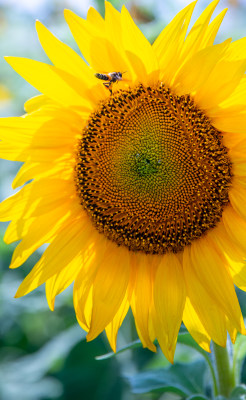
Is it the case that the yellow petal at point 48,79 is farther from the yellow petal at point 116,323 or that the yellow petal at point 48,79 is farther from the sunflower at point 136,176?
the yellow petal at point 116,323

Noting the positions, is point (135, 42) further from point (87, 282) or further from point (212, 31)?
point (87, 282)

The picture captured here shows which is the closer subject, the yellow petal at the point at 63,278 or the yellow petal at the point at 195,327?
the yellow petal at the point at 195,327

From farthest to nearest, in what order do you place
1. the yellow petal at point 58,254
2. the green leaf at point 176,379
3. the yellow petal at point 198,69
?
the green leaf at point 176,379, the yellow petal at point 58,254, the yellow petal at point 198,69

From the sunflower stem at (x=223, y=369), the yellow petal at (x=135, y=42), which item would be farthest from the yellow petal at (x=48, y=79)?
the sunflower stem at (x=223, y=369)

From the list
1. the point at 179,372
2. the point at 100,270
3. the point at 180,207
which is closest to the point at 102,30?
the point at 180,207

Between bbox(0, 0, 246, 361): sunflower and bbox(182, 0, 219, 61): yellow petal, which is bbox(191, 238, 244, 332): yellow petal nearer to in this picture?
bbox(0, 0, 246, 361): sunflower

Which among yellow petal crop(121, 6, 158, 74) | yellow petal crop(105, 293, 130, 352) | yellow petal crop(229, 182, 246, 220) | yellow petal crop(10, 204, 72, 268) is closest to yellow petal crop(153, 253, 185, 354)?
yellow petal crop(105, 293, 130, 352)

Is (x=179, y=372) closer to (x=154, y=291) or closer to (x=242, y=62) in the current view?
(x=154, y=291)

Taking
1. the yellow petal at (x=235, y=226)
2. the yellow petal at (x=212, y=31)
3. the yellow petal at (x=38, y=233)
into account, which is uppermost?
the yellow petal at (x=212, y=31)

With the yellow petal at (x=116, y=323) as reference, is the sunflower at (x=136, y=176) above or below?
above
